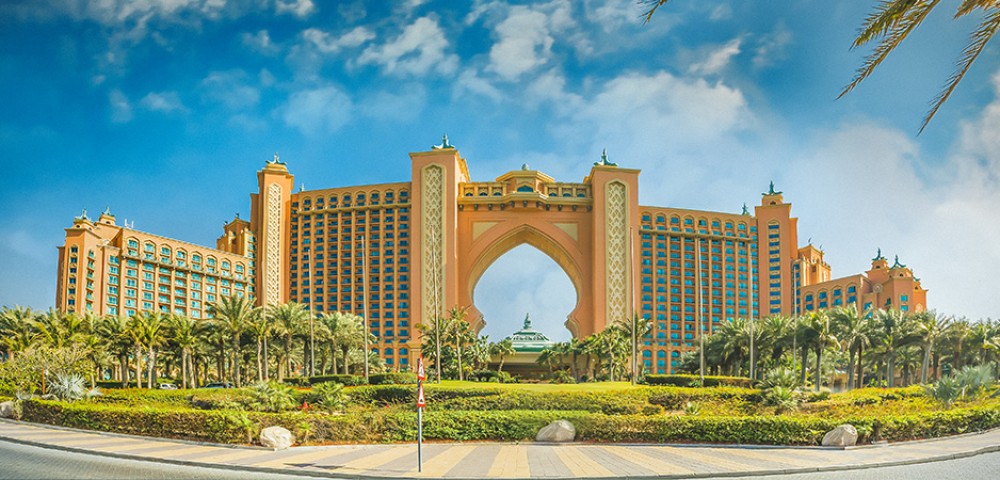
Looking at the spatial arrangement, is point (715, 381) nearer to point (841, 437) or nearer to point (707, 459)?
point (841, 437)

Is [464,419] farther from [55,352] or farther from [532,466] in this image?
[55,352]

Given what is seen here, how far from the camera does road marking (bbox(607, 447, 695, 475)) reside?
66.1 ft

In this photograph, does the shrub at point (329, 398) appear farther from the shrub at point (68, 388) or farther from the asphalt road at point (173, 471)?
the asphalt road at point (173, 471)

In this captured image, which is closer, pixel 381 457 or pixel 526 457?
pixel 381 457

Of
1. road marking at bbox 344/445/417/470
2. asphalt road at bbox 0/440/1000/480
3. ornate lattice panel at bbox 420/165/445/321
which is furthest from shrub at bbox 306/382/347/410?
ornate lattice panel at bbox 420/165/445/321

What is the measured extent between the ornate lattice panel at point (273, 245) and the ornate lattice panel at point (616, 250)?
4365cm

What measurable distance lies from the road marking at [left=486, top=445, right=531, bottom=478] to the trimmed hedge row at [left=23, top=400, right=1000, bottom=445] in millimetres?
1927

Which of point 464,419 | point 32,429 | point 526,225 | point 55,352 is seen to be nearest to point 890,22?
point 464,419

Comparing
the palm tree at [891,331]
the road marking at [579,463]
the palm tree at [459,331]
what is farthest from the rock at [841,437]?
the palm tree at [459,331]

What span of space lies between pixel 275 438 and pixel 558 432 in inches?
359

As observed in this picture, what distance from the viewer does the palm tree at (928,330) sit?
56531 millimetres

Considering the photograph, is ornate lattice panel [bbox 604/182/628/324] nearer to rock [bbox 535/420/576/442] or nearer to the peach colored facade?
the peach colored facade

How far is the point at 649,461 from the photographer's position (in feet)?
72.5

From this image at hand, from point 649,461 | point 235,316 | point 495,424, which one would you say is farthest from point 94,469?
point 235,316
